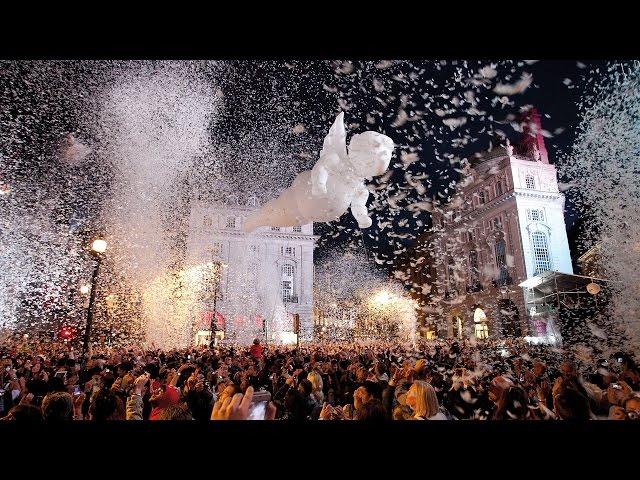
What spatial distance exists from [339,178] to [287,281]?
4084 cm

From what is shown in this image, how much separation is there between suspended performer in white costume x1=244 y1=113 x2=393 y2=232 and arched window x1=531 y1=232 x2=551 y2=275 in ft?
103

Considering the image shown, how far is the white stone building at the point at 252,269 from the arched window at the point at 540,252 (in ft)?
70.3

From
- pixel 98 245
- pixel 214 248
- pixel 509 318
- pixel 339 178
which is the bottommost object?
pixel 509 318

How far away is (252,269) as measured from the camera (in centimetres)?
4422

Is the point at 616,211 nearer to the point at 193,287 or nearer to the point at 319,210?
the point at 319,210

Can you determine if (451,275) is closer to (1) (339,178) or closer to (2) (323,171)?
(1) (339,178)

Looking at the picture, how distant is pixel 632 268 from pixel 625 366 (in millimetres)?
11942

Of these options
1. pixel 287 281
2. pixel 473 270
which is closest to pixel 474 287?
pixel 473 270

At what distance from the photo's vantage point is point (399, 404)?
6043 millimetres

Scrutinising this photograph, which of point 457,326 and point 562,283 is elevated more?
point 562,283

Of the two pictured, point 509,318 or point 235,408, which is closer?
point 235,408

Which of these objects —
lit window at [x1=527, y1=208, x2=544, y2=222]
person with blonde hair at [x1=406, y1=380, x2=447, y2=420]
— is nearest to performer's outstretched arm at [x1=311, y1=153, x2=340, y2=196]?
person with blonde hair at [x1=406, y1=380, x2=447, y2=420]
